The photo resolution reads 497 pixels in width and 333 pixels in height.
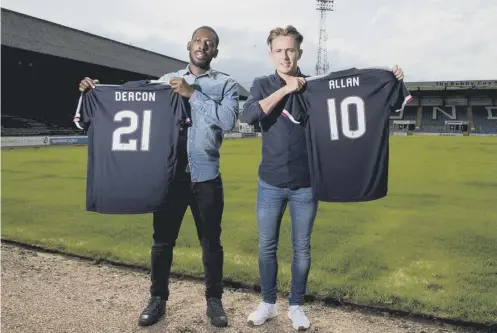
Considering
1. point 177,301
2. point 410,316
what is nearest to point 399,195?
Result: point 410,316

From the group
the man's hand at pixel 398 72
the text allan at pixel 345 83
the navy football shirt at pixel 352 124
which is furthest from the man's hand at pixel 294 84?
the man's hand at pixel 398 72

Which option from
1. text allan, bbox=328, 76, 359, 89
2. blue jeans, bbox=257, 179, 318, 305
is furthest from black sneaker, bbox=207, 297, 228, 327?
text allan, bbox=328, 76, 359, 89

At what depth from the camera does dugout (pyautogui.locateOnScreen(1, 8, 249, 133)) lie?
30.2 meters

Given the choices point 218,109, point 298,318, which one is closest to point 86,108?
point 218,109

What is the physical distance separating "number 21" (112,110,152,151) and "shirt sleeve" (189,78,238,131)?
0.50 metres

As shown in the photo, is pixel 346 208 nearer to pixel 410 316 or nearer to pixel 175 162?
pixel 410 316

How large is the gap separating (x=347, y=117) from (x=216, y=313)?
6.24ft

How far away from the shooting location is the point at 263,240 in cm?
342

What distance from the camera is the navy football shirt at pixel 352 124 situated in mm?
3412

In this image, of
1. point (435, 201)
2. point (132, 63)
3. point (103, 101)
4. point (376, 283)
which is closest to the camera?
point (103, 101)

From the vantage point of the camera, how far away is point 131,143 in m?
3.54

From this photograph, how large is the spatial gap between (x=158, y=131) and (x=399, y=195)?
801cm

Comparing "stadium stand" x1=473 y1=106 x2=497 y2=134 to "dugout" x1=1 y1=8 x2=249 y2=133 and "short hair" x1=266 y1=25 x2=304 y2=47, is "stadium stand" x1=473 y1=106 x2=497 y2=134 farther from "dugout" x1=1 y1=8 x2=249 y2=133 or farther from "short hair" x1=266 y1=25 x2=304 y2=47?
"short hair" x1=266 y1=25 x2=304 y2=47

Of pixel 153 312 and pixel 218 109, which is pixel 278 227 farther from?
pixel 153 312
